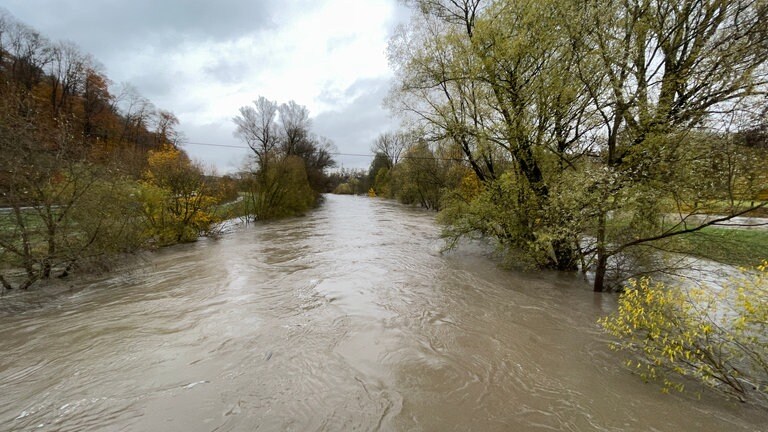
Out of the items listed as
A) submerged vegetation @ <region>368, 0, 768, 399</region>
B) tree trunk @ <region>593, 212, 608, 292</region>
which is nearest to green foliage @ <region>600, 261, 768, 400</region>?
submerged vegetation @ <region>368, 0, 768, 399</region>

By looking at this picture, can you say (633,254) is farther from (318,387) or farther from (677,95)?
(318,387)

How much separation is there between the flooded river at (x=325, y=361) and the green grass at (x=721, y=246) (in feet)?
5.82

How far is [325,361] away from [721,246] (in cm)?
757

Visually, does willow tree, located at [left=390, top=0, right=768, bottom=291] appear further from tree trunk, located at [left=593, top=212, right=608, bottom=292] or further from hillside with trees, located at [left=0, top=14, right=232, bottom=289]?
hillside with trees, located at [left=0, top=14, right=232, bottom=289]

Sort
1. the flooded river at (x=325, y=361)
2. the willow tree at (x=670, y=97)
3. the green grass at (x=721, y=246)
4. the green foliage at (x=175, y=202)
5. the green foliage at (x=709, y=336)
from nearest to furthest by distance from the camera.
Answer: the green foliage at (x=709, y=336) < the flooded river at (x=325, y=361) < the willow tree at (x=670, y=97) < the green grass at (x=721, y=246) < the green foliage at (x=175, y=202)

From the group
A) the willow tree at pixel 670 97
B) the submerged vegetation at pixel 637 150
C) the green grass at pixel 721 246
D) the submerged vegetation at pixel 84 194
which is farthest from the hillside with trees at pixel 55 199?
the green grass at pixel 721 246

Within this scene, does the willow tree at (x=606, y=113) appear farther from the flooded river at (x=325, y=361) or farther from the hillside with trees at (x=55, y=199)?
the hillside with trees at (x=55, y=199)

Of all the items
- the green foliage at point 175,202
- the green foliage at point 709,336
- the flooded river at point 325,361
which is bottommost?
the flooded river at point 325,361

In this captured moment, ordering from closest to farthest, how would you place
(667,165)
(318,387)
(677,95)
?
1. (318,387)
2. (667,165)
3. (677,95)

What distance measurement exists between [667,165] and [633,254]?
2.22 m

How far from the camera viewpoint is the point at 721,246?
17.8 feet

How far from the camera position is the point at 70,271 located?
7.09 metres

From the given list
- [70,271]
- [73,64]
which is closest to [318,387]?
[70,271]

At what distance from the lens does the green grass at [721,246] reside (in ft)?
17.4
